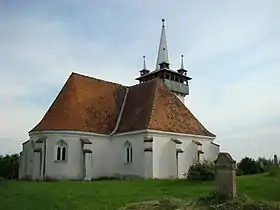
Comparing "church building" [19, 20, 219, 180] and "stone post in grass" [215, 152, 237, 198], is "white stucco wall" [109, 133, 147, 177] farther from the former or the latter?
"stone post in grass" [215, 152, 237, 198]

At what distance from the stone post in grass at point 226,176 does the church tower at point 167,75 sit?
36088mm

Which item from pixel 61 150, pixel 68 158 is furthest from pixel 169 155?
pixel 61 150

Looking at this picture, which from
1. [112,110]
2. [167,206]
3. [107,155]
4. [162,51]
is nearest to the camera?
[167,206]

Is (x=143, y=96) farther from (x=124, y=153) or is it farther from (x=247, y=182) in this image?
(x=247, y=182)

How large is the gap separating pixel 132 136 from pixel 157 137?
2.42 m

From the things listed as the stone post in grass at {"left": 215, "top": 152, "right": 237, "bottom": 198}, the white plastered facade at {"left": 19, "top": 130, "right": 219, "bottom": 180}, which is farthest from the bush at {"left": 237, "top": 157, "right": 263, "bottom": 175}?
the stone post in grass at {"left": 215, "top": 152, "right": 237, "bottom": 198}

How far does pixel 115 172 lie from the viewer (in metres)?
35.0

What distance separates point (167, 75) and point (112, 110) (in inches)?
564

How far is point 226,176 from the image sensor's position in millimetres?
11961

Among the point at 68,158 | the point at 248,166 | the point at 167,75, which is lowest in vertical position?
the point at 248,166

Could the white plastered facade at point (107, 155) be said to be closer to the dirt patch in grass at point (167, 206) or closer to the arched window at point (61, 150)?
the arched window at point (61, 150)

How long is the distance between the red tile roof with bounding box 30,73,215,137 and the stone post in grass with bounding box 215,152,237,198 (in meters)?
20.1

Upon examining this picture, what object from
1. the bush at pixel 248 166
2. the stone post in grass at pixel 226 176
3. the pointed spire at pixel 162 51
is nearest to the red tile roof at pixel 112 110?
the bush at pixel 248 166

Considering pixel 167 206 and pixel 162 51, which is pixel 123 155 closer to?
pixel 162 51
